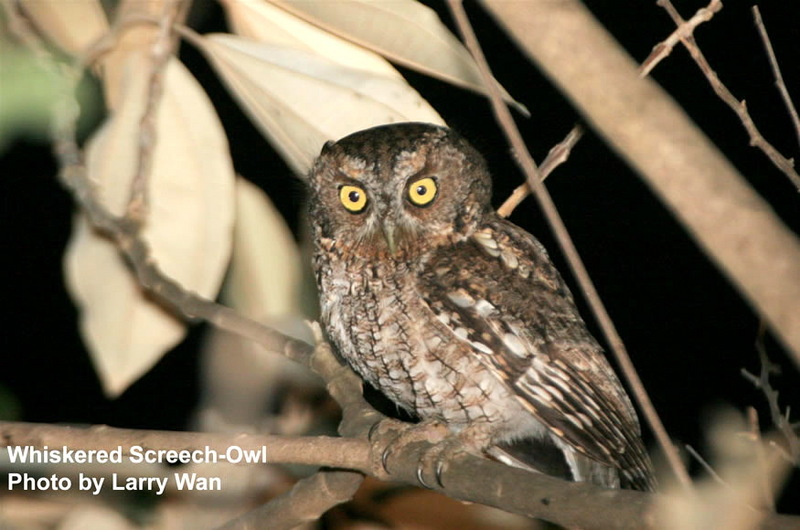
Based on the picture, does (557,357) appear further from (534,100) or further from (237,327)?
(534,100)

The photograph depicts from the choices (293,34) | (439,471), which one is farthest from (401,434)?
(293,34)

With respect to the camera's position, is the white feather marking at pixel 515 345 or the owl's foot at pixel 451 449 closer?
the owl's foot at pixel 451 449

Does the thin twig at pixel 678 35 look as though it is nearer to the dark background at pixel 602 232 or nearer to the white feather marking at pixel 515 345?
the white feather marking at pixel 515 345

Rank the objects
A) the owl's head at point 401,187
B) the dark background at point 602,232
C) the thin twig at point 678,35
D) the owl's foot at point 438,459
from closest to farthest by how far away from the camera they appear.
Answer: the thin twig at point 678,35 < the owl's foot at point 438,459 < the owl's head at point 401,187 < the dark background at point 602,232

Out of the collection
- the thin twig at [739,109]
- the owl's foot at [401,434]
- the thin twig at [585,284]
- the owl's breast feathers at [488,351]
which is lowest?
the owl's foot at [401,434]

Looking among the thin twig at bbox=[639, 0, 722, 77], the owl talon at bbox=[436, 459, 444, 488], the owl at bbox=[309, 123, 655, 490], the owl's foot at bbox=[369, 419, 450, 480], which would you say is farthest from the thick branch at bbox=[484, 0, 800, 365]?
the owl at bbox=[309, 123, 655, 490]

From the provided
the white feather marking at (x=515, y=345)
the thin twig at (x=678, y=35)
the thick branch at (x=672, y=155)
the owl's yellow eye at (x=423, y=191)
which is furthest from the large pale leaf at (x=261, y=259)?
the thick branch at (x=672, y=155)

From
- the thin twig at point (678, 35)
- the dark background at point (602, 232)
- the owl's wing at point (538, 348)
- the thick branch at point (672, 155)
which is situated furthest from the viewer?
the dark background at point (602, 232)
